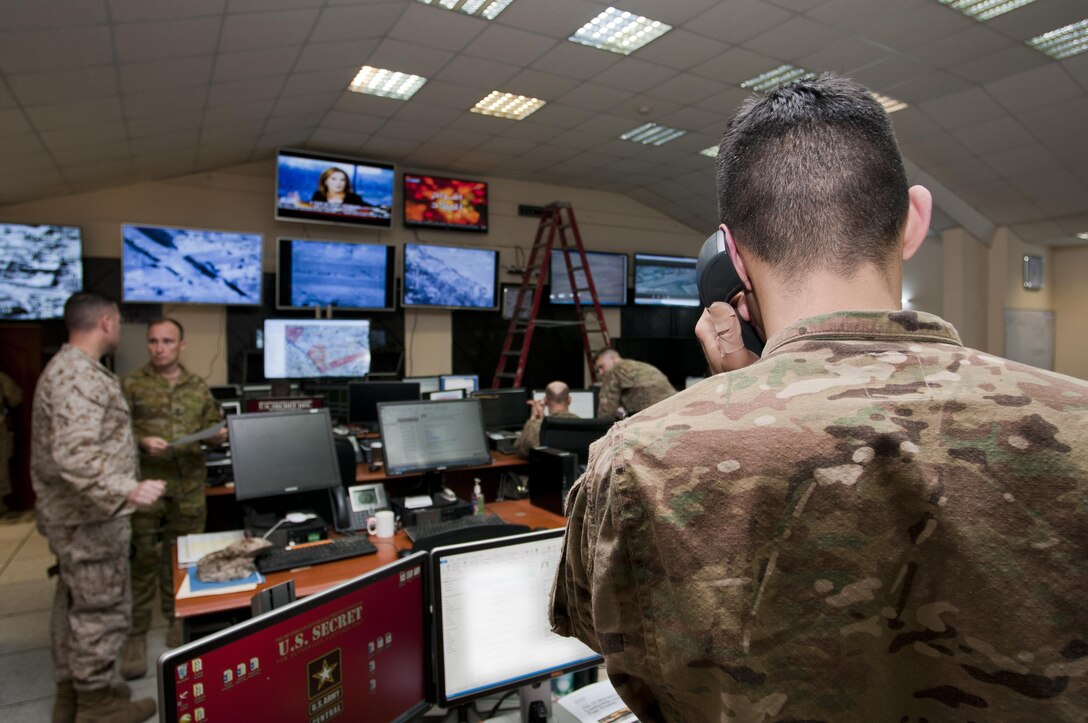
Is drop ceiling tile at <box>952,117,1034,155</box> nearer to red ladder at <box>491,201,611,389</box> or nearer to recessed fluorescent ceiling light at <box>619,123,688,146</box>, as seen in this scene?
recessed fluorescent ceiling light at <box>619,123,688,146</box>

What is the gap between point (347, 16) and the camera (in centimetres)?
382

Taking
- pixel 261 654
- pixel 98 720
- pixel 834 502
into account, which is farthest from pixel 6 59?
pixel 834 502

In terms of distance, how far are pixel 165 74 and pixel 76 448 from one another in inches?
99.8

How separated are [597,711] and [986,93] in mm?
5791

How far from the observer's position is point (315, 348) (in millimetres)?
6562

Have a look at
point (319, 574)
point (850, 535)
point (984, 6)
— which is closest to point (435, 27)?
point (984, 6)

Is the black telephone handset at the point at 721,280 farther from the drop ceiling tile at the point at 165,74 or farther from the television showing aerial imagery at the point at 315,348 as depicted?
the television showing aerial imagery at the point at 315,348

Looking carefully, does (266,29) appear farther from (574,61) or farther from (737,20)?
(737,20)

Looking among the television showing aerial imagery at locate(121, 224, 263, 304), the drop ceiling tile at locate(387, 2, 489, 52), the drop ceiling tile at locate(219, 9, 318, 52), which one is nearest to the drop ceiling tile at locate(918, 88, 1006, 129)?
the drop ceiling tile at locate(387, 2, 489, 52)

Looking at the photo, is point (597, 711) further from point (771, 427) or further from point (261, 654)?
point (771, 427)

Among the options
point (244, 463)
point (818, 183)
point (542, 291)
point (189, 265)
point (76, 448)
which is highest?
point (189, 265)

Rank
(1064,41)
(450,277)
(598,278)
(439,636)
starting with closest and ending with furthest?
(439,636), (1064,41), (450,277), (598,278)

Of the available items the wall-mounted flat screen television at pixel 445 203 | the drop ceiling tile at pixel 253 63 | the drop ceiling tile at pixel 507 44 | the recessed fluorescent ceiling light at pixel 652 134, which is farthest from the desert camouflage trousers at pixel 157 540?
the recessed fluorescent ceiling light at pixel 652 134

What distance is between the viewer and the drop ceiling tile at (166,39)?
3.25m
